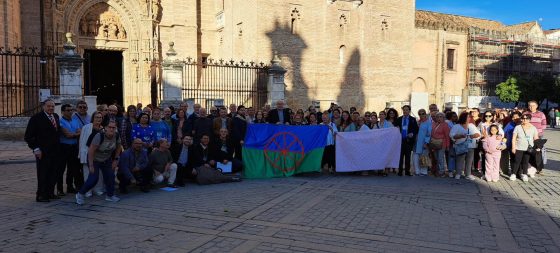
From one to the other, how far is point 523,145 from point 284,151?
5781 mm

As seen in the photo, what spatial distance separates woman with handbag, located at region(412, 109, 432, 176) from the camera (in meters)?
Result: 11.0

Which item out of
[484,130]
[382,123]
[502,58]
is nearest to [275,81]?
[382,123]

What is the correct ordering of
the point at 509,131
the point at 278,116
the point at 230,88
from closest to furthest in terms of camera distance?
the point at 509,131
the point at 278,116
the point at 230,88

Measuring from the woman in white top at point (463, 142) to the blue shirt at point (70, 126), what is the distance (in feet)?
27.3

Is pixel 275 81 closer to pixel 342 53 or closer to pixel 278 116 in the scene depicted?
pixel 278 116

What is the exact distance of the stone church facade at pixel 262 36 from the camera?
22.3 metres

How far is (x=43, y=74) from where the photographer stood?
801 inches

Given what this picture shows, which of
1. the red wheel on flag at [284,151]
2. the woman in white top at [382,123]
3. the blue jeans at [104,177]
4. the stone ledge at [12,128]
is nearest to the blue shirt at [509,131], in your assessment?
the woman in white top at [382,123]

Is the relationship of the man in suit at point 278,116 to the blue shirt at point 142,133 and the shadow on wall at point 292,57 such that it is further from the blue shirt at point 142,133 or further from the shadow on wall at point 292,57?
the shadow on wall at point 292,57

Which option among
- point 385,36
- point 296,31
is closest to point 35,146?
point 296,31

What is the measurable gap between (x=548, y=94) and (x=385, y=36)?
19868mm

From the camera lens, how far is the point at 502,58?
44844mm

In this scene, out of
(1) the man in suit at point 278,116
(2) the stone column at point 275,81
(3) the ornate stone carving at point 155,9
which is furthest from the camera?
(3) the ornate stone carving at point 155,9

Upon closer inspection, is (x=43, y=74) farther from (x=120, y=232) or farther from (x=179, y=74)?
(x=120, y=232)
